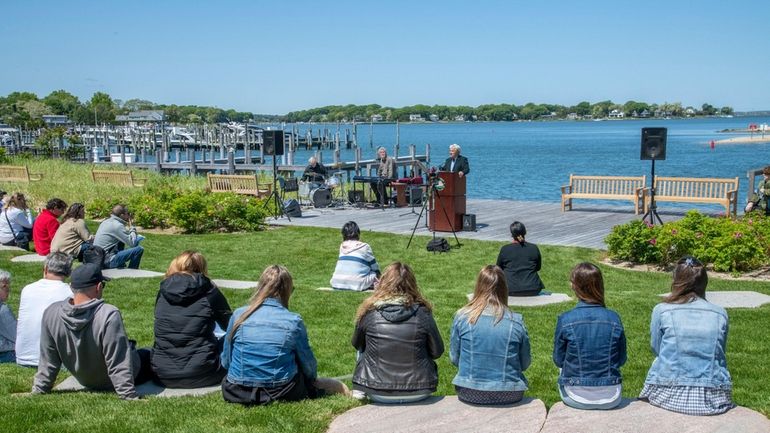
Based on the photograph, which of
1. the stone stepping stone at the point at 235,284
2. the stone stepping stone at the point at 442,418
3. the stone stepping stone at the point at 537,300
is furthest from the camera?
the stone stepping stone at the point at 235,284

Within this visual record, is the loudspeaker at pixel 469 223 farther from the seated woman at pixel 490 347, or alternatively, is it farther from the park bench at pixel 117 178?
the seated woman at pixel 490 347

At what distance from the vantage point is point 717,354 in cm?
495

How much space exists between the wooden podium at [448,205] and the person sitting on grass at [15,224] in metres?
7.05

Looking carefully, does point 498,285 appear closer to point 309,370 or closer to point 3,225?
point 309,370

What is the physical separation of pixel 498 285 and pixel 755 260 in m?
7.97

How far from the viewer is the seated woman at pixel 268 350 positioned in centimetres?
525

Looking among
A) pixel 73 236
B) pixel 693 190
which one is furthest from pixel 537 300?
pixel 693 190

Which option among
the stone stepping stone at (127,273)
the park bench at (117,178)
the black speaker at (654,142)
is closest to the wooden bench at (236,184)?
the park bench at (117,178)

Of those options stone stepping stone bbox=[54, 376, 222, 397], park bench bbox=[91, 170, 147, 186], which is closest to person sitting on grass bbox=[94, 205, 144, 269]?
stone stepping stone bbox=[54, 376, 222, 397]

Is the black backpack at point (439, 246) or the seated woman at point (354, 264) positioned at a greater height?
the seated woman at point (354, 264)

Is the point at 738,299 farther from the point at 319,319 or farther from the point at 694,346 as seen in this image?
the point at 694,346

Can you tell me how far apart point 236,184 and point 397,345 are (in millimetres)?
16605

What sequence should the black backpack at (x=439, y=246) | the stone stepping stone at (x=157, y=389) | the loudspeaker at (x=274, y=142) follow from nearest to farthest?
the stone stepping stone at (x=157, y=389) < the black backpack at (x=439, y=246) < the loudspeaker at (x=274, y=142)

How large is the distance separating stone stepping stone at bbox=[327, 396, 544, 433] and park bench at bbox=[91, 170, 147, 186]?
61.8 ft
